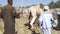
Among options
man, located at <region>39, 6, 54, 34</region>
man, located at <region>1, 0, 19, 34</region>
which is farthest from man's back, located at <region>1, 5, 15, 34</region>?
man, located at <region>39, 6, 54, 34</region>

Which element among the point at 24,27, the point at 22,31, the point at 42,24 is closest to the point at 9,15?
the point at 42,24

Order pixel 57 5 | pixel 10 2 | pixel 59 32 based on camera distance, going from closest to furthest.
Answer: pixel 10 2, pixel 59 32, pixel 57 5

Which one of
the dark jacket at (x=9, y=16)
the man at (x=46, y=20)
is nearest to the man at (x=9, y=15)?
the dark jacket at (x=9, y=16)

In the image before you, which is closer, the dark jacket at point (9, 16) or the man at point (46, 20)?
the dark jacket at point (9, 16)

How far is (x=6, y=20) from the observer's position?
A: 691 cm

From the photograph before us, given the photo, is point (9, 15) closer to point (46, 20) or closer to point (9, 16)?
point (9, 16)

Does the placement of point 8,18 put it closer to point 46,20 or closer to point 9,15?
point 9,15

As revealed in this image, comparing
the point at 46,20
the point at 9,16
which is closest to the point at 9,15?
the point at 9,16

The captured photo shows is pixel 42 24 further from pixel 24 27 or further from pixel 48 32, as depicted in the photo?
pixel 24 27

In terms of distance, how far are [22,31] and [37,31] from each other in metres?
0.92

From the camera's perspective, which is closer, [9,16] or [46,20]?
[9,16]

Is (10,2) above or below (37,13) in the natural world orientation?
above

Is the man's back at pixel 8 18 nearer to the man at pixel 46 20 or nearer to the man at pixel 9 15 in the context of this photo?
the man at pixel 9 15

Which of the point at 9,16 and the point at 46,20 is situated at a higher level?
the point at 9,16
